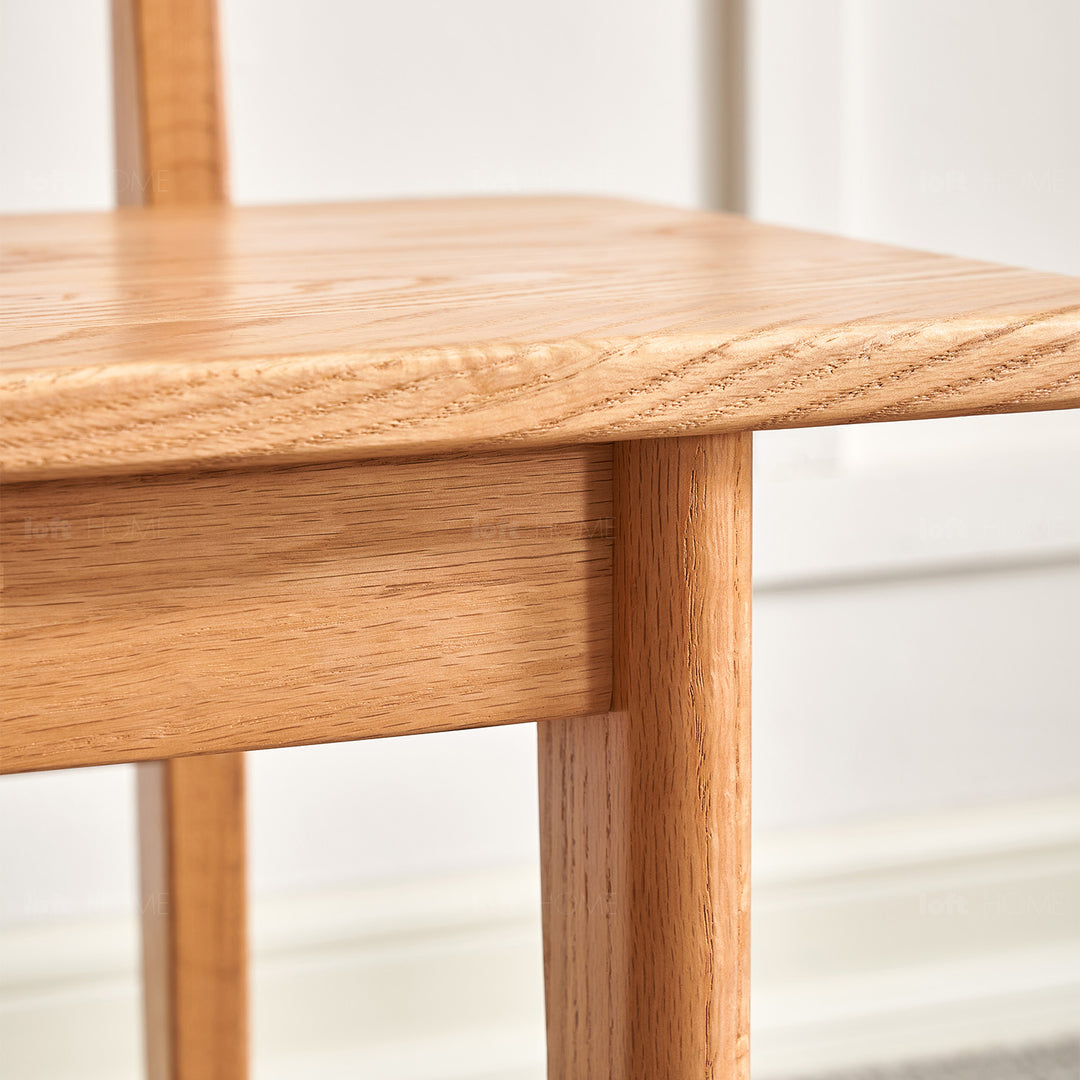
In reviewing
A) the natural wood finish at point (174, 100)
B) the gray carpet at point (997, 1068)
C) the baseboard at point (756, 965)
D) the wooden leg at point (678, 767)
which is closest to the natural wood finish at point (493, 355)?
the wooden leg at point (678, 767)

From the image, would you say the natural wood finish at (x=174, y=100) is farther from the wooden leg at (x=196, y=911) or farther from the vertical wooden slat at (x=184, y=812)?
the wooden leg at (x=196, y=911)

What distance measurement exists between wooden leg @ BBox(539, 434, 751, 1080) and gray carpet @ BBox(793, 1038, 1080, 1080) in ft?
2.84

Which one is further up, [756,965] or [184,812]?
[184,812]

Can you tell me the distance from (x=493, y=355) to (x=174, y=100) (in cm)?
47

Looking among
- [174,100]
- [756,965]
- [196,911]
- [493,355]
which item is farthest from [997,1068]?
[493,355]

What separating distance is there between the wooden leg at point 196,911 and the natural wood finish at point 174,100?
0.26 m

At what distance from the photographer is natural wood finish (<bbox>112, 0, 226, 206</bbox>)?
67cm

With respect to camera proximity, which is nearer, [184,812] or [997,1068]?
[184,812]

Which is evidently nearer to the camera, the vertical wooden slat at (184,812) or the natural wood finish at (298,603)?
the natural wood finish at (298,603)

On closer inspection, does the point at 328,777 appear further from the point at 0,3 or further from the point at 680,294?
the point at 680,294

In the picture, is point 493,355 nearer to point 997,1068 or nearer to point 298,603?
point 298,603

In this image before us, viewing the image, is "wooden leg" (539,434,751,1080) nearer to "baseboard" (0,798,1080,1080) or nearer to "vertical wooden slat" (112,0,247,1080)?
"vertical wooden slat" (112,0,247,1080)

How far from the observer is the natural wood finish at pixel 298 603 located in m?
0.29

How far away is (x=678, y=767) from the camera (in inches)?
12.7
